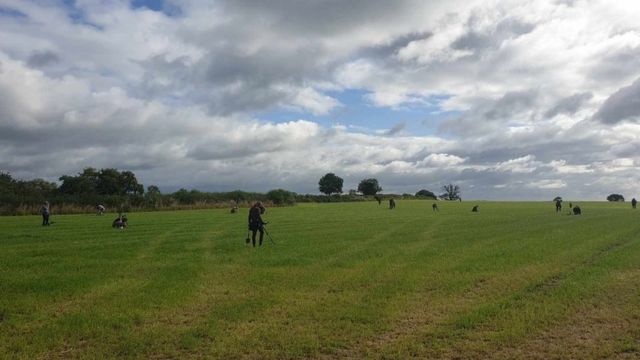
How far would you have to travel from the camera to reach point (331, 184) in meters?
175

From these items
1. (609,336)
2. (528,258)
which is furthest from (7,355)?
(528,258)

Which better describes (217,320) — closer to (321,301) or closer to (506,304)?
(321,301)

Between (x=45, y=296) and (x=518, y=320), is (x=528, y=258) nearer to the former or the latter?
(x=518, y=320)

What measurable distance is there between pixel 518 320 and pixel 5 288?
13.4 metres

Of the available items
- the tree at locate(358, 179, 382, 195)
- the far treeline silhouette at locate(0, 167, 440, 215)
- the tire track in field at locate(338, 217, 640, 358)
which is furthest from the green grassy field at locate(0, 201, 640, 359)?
the tree at locate(358, 179, 382, 195)

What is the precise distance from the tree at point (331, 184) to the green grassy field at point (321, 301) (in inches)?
5902

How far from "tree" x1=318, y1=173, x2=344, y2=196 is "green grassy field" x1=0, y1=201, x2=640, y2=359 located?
492ft

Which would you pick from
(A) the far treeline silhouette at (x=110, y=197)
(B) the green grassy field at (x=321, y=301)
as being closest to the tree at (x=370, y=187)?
(A) the far treeline silhouette at (x=110, y=197)

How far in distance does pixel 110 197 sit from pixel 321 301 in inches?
2528

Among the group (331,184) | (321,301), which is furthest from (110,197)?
(331,184)

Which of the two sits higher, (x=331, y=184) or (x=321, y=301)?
(x=331, y=184)

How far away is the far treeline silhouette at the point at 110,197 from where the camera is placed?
64.2m

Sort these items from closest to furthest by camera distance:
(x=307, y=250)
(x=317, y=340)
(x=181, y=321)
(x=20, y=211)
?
(x=317, y=340), (x=181, y=321), (x=307, y=250), (x=20, y=211)

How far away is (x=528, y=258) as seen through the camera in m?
21.0
